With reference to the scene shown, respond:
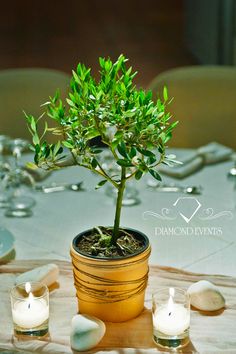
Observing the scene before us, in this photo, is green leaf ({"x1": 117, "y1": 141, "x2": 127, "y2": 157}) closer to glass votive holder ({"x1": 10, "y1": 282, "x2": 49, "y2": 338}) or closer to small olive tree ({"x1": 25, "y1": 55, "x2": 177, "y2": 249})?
small olive tree ({"x1": 25, "y1": 55, "x2": 177, "y2": 249})

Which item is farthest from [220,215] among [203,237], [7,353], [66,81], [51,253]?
[66,81]

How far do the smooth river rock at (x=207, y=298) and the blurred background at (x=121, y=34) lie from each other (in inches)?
136

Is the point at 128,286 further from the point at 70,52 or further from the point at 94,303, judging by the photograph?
the point at 70,52

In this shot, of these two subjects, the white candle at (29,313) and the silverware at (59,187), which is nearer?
the white candle at (29,313)

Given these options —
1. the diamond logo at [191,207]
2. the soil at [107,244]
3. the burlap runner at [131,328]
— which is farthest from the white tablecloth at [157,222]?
the soil at [107,244]

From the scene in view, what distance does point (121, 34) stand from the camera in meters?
6.62

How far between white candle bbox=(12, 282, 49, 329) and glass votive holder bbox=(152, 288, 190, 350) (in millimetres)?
171

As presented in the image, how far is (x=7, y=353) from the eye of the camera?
99 cm

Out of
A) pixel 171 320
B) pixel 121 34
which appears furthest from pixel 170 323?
pixel 121 34

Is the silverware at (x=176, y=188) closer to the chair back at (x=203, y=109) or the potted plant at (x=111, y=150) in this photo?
the potted plant at (x=111, y=150)

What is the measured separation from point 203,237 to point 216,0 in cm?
405

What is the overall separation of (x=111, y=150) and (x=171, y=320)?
0.87ft

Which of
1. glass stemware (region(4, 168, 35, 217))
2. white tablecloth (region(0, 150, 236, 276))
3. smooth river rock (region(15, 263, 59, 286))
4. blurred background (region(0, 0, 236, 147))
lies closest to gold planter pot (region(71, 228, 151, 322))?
smooth river rock (region(15, 263, 59, 286))

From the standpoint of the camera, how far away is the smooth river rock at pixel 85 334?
3.20 ft
